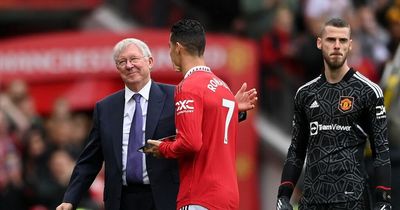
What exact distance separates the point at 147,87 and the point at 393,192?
3.28 metres

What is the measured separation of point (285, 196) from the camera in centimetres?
1162

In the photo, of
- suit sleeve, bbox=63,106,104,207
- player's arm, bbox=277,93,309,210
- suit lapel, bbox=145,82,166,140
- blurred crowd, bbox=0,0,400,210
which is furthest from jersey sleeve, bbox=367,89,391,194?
blurred crowd, bbox=0,0,400,210

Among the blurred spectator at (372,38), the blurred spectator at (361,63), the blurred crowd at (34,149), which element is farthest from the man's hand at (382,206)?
the blurred spectator at (372,38)

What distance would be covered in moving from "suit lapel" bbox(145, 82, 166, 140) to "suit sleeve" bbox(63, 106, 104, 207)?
18.3 inches

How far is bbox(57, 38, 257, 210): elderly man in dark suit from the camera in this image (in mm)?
11711

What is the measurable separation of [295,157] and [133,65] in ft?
4.61

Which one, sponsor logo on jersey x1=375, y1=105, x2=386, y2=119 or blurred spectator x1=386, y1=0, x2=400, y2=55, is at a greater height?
blurred spectator x1=386, y1=0, x2=400, y2=55

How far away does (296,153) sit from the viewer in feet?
38.3

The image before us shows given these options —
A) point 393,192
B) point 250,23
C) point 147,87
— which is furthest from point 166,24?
point 147,87

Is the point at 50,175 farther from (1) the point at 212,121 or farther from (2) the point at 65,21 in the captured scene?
(1) the point at 212,121

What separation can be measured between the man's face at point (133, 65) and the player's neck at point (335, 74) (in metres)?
1.40

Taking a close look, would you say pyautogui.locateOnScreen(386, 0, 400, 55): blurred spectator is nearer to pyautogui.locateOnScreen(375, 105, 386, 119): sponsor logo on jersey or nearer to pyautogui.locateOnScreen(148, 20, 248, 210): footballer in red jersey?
pyautogui.locateOnScreen(375, 105, 386, 119): sponsor logo on jersey

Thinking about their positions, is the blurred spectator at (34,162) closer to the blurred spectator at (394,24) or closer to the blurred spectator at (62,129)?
the blurred spectator at (62,129)

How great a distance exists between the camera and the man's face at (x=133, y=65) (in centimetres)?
1177
